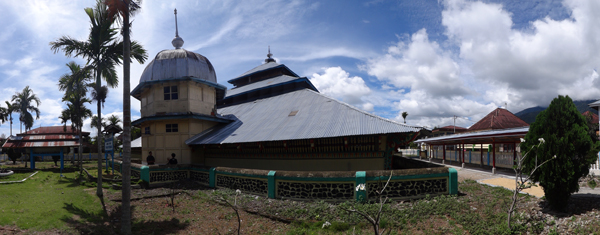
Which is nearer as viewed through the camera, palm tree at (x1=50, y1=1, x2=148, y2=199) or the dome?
palm tree at (x1=50, y1=1, x2=148, y2=199)

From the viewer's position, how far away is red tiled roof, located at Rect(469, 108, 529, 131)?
40.4m

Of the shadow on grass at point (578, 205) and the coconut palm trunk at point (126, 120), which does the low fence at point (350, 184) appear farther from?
the coconut palm trunk at point (126, 120)

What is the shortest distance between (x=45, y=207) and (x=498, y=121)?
48876 millimetres

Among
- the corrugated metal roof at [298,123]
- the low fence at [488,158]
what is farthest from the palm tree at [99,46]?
the low fence at [488,158]

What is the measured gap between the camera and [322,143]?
42.7 ft

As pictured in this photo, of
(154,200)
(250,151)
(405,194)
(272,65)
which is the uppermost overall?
(272,65)

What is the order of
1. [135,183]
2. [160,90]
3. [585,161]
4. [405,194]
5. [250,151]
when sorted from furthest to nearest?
[160,90]
[250,151]
[135,183]
[405,194]
[585,161]

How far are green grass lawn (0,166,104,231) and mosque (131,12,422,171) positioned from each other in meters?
5.29

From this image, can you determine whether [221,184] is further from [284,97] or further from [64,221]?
[284,97]

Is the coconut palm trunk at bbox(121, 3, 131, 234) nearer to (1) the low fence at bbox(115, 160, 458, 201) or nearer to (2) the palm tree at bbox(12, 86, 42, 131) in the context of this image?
(1) the low fence at bbox(115, 160, 458, 201)

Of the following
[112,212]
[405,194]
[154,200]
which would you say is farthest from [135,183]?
[405,194]

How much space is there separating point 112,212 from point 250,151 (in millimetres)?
6744

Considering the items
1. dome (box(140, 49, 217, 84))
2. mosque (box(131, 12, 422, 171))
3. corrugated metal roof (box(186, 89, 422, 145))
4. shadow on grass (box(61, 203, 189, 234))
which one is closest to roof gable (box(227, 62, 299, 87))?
mosque (box(131, 12, 422, 171))

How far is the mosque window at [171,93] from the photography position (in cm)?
1750
